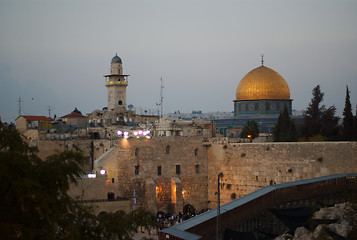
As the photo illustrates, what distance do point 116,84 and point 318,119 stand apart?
838 inches

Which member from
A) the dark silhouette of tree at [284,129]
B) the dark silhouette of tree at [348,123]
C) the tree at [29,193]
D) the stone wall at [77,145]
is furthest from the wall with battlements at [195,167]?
the tree at [29,193]

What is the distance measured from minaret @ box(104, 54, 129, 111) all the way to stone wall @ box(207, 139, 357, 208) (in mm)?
18281

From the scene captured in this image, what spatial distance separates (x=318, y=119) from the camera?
39.3 meters

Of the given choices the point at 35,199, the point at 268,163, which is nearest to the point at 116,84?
the point at 268,163

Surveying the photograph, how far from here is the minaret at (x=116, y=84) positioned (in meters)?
51.3

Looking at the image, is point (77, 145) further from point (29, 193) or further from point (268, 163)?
point (29, 193)

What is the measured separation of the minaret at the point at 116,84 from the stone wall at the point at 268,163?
1828cm

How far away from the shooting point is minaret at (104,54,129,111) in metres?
51.3

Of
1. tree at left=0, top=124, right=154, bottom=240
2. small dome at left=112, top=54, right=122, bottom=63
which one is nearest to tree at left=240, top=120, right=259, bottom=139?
small dome at left=112, top=54, right=122, bottom=63

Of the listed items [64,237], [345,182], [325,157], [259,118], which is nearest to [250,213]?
[345,182]

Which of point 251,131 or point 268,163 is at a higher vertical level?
point 251,131

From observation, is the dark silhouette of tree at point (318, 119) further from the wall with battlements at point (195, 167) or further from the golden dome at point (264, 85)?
the golden dome at point (264, 85)

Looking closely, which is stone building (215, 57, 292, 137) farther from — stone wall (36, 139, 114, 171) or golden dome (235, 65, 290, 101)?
stone wall (36, 139, 114, 171)

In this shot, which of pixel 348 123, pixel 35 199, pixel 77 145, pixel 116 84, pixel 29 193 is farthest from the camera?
pixel 116 84
